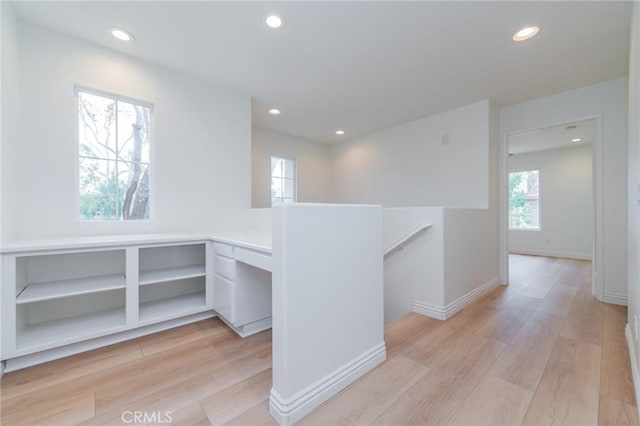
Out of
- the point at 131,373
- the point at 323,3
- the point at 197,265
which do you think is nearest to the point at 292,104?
the point at 323,3

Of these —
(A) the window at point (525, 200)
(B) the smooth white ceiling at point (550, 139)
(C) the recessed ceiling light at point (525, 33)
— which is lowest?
(A) the window at point (525, 200)

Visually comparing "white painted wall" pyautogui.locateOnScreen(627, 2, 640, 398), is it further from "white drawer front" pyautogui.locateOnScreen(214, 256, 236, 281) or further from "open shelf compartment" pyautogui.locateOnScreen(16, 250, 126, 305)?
"open shelf compartment" pyautogui.locateOnScreen(16, 250, 126, 305)

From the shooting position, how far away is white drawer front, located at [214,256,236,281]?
2.16 m

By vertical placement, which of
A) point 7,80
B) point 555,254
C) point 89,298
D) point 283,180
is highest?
point 7,80

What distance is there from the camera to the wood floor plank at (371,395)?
1331mm

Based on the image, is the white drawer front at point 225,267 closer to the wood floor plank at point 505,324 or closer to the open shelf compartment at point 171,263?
the open shelf compartment at point 171,263

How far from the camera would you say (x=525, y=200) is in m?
6.79

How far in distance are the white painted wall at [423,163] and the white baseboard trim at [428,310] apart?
1725 mm

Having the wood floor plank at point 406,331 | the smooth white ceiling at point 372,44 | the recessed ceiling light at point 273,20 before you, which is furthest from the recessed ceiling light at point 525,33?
the wood floor plank at point 406,331

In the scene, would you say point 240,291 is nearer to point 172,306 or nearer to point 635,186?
point 172,306

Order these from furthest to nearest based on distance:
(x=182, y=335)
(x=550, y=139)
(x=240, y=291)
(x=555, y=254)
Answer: (x=555, y=254) → (x=550, y=139) → (x=182, y=335) → (x=240, y=291)

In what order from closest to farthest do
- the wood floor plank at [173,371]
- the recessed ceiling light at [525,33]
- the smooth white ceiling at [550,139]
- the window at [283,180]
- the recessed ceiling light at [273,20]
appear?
the wood floor plank at [173,371] → the recessed ceiling light at [273,20] → the recessed ceiling light at [525,33] → the smooth white ceiling at [550,139] → the window at [283,180]

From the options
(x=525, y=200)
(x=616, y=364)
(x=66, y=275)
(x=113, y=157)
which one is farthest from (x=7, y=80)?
(x=525, y=200)

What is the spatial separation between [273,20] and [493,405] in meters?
2.98
